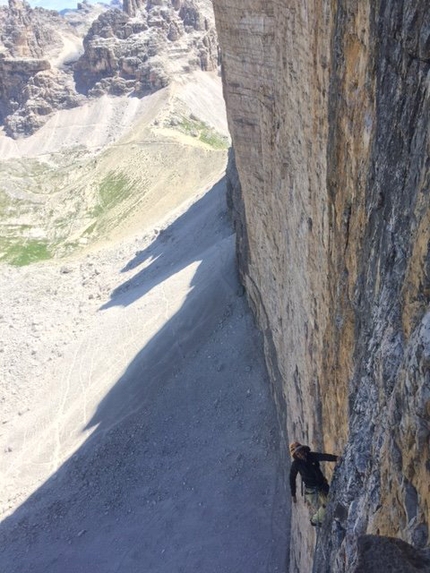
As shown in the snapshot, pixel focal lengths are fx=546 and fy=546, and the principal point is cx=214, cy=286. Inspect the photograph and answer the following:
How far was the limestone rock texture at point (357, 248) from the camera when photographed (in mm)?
5160

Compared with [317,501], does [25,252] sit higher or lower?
lower

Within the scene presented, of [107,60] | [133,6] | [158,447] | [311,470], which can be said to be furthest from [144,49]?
[311,470]

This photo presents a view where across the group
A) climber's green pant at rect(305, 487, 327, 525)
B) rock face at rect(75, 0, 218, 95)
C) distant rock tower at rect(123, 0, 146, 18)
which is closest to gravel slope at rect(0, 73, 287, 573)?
climber's green pant at rect(305, 487, 327, 525)

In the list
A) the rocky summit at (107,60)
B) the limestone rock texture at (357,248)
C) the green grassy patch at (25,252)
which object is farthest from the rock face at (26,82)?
the limestone rock texture at (357,248)

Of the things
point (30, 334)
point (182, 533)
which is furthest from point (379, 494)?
point (30, 334)

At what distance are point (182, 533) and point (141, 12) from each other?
406 feet

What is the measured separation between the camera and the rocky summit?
10969 centimetres

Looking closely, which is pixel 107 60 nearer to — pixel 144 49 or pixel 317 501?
pixel 144 49

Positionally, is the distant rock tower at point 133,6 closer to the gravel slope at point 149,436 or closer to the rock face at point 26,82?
the rock face at point 26,82

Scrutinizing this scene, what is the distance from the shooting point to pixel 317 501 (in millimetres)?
10109

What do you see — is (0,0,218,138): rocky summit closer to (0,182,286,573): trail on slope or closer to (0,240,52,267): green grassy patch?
(0,240,52,267): green grassy patch

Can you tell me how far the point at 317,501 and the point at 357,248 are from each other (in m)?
5.05

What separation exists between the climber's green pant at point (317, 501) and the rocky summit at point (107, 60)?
342 feet

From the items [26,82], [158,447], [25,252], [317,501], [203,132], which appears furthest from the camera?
[26,82]
